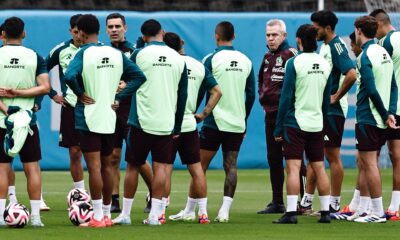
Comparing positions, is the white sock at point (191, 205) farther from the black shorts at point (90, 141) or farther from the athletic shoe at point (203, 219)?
the black shorts at point (90, 141)

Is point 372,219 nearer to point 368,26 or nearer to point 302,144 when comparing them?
point 302,144

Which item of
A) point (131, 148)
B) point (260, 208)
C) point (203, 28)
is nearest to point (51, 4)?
point (203, 28)

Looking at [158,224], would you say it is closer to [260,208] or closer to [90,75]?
[90,75]

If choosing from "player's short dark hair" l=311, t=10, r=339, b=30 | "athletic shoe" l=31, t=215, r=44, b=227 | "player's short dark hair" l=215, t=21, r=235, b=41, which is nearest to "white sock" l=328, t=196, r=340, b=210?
"player's short dark hair" l=311, t=10, r=339, b=30

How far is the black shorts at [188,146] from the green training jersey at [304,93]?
0.98 metres

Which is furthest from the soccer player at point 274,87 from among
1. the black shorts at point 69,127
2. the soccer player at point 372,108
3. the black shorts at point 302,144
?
the black shorts at point 69,127

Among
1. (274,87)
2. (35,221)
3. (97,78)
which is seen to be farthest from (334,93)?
(35,221)

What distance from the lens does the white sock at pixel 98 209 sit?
13.7 m

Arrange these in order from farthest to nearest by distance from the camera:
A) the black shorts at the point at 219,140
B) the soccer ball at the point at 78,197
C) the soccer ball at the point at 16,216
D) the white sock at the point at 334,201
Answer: the white sock at the point at 334,201 → the black shorts at the point at 219,140 → the soccer ball at the point at 78,197 → the soccer ball at the point at 16,216

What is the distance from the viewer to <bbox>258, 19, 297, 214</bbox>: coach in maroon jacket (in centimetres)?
1614

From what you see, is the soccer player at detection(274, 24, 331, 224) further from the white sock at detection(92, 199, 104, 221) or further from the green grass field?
the white sock at detection(92, 199, 104, 221)

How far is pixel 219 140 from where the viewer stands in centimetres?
1516

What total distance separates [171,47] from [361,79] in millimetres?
2319

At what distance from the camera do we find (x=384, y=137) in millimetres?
15109
